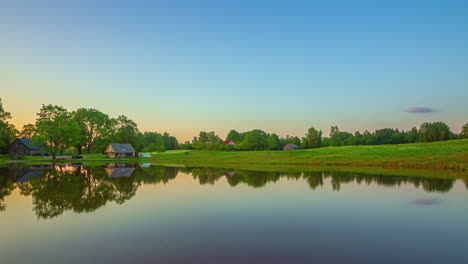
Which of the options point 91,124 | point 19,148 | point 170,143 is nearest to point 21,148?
point 19,148

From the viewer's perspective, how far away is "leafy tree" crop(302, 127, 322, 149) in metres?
121

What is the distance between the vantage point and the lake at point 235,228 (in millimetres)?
8531

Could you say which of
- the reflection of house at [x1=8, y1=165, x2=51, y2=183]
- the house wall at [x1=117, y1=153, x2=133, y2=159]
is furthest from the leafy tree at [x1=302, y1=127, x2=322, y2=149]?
the reflection of house at [x1=8, y1=165, x2=51, y2=183]

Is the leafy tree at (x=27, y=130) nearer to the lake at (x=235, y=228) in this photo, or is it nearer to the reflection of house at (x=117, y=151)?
the reflection of house at (x=117, y=151)

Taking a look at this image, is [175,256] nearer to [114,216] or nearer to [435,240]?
[114,216]

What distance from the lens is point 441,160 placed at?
44094 mm

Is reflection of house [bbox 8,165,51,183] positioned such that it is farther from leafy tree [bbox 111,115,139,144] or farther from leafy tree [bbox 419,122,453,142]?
leafy tree [bbox 419,122,453,142]

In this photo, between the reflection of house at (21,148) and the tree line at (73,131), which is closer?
the tree line at (73,131)

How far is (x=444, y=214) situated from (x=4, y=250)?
19411 mm

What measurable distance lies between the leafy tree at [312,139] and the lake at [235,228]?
103 meters

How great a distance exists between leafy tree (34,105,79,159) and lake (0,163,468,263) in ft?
200

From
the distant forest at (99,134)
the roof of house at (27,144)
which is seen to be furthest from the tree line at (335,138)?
the roof of house at (27,144)

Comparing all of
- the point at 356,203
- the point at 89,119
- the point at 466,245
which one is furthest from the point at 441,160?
the point at 89,119

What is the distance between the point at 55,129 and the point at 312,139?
9798 cm
